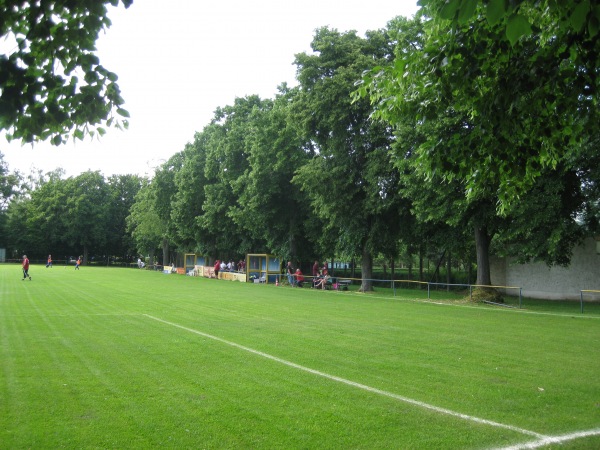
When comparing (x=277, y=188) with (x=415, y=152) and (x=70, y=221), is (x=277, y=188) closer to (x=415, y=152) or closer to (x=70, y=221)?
(x=415, y=152)

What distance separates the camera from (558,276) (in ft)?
91.9

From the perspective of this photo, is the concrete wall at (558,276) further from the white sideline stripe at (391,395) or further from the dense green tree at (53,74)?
the dense green tree at (53,74)

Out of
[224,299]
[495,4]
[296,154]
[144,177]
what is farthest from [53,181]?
[495,4]

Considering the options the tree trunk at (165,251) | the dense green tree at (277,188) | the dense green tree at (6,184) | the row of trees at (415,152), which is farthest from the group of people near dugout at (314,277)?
the dense green tree at (6,184)

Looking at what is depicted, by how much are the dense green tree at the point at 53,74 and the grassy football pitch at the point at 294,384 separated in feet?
11.7

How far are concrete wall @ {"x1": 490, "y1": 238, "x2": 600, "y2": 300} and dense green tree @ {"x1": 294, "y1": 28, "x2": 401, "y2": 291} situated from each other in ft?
25.3

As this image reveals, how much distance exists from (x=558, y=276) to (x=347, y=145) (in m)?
13.8

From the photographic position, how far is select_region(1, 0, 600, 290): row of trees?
7594mm

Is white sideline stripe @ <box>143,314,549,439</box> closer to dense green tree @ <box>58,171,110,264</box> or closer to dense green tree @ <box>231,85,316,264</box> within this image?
dense green tree @ <box>231,85,316,264</box>

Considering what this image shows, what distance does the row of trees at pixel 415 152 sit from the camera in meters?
7.59

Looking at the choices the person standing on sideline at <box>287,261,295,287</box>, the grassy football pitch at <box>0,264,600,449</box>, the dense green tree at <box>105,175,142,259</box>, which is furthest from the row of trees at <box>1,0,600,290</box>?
the dense green tree at <box>105,175,142,259</box>

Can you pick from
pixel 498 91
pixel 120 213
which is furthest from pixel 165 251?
pixel 498 91

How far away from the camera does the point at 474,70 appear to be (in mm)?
7574

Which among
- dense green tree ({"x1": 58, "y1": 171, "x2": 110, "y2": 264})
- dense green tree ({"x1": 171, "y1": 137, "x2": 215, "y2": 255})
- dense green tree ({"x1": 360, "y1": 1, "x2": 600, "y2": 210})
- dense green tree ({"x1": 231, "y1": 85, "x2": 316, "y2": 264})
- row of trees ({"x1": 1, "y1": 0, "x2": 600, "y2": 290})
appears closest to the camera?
dense green tree ({"x1": 360, "y1": 1, "x2": 600, "y2": 210})
